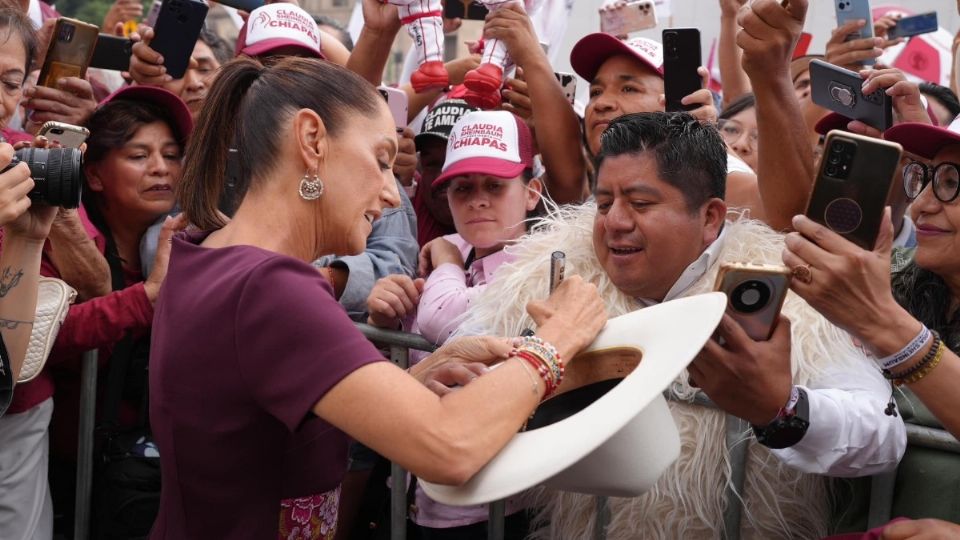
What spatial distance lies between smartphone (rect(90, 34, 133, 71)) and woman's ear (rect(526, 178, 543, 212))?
179 cm

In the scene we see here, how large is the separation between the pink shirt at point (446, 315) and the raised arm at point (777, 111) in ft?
2.94

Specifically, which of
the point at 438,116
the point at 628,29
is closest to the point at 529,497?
the point at 438,116

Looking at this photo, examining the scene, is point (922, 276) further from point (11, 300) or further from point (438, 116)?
point (11, 300)

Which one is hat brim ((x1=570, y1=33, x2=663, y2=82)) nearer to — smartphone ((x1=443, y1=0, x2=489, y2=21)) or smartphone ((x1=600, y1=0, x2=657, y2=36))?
smartphone ((x1=600, y1=0, x2=657, y2=36))

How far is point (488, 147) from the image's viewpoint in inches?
143

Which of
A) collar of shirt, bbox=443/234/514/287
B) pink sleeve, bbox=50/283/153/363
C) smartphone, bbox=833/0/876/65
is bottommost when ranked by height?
pink sleeve, bbox=50/283/153/363

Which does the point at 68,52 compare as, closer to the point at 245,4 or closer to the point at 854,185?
the point at 245,4

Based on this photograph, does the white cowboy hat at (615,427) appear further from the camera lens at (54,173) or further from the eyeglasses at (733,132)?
the eyeglasses at (733,132)

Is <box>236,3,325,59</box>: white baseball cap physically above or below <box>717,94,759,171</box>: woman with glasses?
below

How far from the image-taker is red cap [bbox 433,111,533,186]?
3604 millimetres

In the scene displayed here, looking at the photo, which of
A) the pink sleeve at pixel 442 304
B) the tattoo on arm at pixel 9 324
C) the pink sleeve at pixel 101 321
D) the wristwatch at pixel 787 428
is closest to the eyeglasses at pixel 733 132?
the pink sleeve at pixel 442 304

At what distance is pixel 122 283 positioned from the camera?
3584 millimetres

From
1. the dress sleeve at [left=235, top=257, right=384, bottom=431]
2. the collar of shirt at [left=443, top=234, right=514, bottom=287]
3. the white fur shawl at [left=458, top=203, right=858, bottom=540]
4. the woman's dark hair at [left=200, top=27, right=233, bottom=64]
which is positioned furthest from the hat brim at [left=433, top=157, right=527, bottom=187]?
the woman's dark hair at [left=200, top=27, right=233, bottom=64]

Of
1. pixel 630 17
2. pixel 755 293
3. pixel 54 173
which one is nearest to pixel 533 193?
pixel 630 17
